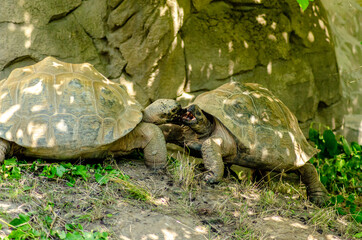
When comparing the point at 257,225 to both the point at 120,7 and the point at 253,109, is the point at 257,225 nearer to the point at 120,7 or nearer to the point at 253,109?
the point at 253,109

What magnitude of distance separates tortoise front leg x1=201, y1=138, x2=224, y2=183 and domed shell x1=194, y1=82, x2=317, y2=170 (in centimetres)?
29

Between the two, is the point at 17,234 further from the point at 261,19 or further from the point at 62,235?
the point at 261,19

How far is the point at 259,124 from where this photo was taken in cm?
530

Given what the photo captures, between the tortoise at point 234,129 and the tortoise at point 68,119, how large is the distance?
0.38 metres

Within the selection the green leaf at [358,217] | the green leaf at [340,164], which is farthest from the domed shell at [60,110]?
the green leaf at [340,164]

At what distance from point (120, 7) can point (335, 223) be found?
4064 mm

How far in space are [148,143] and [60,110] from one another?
110cm

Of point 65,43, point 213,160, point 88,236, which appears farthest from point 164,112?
point 88,236

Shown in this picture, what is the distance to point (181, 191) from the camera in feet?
15.2

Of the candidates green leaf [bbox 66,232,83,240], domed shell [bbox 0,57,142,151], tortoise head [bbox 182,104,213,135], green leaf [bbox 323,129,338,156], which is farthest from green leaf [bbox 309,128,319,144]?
green leaf [bbox 66,232,83,240]

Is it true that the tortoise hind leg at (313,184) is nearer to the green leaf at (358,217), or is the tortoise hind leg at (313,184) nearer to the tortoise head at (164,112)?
the green leaf at (358,217)

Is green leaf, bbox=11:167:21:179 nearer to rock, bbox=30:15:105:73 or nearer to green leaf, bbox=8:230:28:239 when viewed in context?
green leaf, bbox=8:230:28:239

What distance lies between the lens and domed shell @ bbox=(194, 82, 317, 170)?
5.19m

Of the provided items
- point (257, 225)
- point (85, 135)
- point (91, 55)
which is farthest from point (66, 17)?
point (257, 225)
